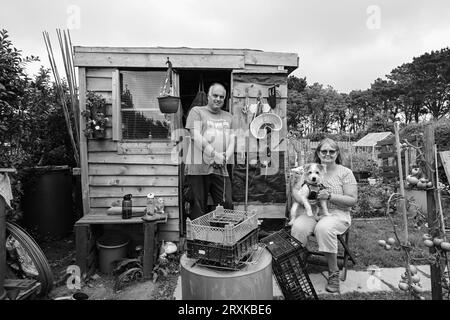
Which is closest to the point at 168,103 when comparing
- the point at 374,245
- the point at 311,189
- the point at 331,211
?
the point at 311,189

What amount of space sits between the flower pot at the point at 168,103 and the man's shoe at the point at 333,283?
7.92 feet

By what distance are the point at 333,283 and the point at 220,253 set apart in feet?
4.43

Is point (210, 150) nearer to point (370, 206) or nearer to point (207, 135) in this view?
point (207, 135)

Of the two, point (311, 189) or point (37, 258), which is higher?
point (311, 189)

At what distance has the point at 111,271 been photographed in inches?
128

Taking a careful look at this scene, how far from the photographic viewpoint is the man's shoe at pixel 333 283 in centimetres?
254

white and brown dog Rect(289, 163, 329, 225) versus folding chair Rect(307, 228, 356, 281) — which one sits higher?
white and brown dog Rect(289, 163, 329, 225)

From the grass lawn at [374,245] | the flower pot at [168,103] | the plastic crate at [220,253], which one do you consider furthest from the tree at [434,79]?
the plastic crate at [220,253]

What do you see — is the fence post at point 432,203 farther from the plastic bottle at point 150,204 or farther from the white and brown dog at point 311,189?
the plastic bottle at point 150,204

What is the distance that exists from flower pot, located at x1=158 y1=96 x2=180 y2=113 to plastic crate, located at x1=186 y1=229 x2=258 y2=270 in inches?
69.4

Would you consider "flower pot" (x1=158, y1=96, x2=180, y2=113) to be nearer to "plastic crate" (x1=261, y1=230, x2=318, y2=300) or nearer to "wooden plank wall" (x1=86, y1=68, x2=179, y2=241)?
"wooden plank wall" (x1=86, y1=68, x2=179, y2=241)

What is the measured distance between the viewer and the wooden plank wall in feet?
11.9

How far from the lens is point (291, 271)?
2.17m

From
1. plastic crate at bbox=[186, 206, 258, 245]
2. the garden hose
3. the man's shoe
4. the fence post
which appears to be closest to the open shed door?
the man's shoe
